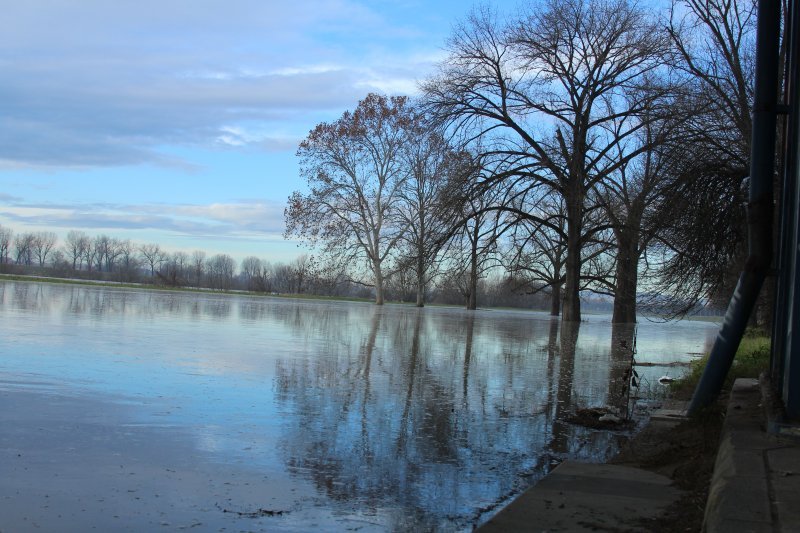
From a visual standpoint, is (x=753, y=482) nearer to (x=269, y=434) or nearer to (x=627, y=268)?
(x=269, y=434)

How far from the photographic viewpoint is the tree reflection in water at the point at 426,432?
217 inches

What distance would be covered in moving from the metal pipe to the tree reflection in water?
1908 millimetres

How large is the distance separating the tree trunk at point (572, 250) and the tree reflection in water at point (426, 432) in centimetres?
1538

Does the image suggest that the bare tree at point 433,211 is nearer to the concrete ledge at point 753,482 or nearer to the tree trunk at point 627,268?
the tree trunk at point 627,268

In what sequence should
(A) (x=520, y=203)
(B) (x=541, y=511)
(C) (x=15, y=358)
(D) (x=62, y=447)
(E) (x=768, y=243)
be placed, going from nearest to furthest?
1. (B) (x=541, y=511)
2. (D) (x=62, y=447)
3. (E) (x=768, y=243)
4. (C) (x=15, y=358)
5. (A) (x=520, y=203)

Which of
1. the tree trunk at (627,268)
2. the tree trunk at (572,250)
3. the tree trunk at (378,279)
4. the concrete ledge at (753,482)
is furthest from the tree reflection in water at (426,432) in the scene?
the tree trunk at (378,279)

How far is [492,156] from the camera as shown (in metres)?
29.0

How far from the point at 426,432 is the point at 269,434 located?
1.65 meters

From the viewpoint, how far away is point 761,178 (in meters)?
8.03

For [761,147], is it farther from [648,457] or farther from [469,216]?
[469,216]

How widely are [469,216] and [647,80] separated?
A: 362 inches

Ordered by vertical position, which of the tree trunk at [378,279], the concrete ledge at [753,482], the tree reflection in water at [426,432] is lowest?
the tree reflection in water at [426,432]

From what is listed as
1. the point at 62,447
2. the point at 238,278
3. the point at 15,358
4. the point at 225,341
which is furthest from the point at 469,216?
the point at 238,278

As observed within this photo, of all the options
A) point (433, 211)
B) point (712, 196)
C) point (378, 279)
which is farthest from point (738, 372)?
point (378, 279)
